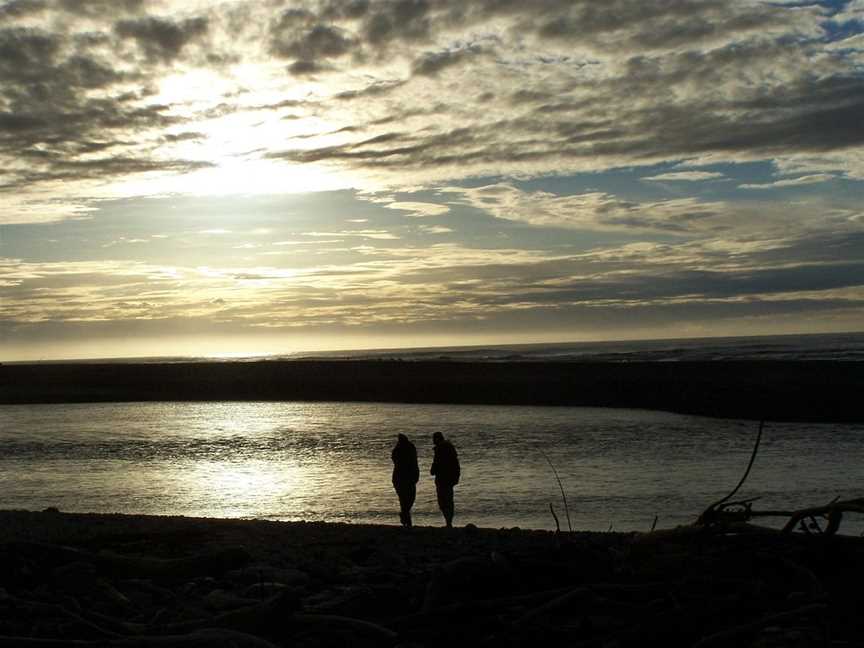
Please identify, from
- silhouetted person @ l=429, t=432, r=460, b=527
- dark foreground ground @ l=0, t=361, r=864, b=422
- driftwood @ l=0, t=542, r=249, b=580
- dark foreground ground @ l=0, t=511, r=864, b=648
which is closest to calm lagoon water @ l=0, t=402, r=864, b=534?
silhouetted person @ l=429, t=432, r=460, b=527

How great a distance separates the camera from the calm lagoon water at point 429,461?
17.8 meters

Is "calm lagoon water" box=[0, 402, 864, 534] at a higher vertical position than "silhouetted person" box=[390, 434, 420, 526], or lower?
lower

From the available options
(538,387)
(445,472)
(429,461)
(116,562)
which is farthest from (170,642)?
(538,387)

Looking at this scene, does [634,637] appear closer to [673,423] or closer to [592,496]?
[592,496]

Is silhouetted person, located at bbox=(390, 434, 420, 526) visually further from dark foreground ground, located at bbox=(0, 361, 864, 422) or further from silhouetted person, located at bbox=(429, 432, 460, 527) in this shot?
dark foreground ground, located at bbox=(0, 361, 864, 422)

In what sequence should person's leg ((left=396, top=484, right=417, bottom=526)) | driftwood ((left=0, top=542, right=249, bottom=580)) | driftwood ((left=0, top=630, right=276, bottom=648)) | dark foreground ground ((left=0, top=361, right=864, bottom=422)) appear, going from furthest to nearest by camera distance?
dark foreground ground ((left=0, top=361, right=864, bottom=422)), person's leg ((left=396, top=484, right=417, bottom=526)), driftwood ((left=0, top=542, right=249, bottom=580)), driftwood ((left=0, top=630, right=276, bottom=648))

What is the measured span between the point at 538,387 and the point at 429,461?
1164 inches

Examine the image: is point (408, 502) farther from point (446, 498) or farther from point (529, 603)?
point (529, 603)

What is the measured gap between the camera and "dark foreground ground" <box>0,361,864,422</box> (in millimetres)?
41750

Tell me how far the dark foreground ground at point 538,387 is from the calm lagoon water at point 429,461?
5.10 meters

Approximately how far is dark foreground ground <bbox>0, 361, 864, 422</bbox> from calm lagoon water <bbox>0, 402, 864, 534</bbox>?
16.7ft

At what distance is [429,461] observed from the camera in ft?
82.5

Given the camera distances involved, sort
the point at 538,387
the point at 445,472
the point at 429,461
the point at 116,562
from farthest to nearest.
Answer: the point at 538,387
the point at 429,461
the point at 445,472
the point at 116,562

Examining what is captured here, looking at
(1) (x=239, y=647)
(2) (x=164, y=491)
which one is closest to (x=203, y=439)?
(2) (x=164, y=491)
